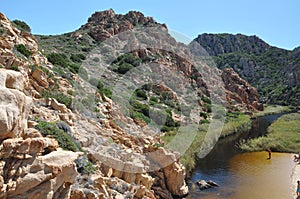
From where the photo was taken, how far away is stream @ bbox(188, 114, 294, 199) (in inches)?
723

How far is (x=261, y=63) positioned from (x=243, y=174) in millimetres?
116935

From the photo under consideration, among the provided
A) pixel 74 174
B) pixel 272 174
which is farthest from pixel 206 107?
pixel 74 174

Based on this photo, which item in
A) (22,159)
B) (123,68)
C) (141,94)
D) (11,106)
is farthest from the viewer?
(123,68)

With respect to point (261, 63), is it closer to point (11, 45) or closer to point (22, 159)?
point (11, 45)

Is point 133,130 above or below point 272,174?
above

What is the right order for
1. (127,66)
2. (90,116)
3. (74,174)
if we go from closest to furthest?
(74,174), (90,116), (127,66)

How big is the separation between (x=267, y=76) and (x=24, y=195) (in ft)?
408

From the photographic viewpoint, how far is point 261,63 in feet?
422

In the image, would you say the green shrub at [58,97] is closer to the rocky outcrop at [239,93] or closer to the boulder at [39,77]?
the boulder at [39,77]

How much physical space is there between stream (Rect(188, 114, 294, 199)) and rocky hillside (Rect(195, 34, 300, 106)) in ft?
212

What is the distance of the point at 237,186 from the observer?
1966 centimetres

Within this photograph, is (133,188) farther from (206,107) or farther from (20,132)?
(206,107)

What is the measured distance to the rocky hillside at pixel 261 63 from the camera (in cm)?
9806

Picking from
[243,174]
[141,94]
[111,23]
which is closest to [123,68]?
[141,94]
